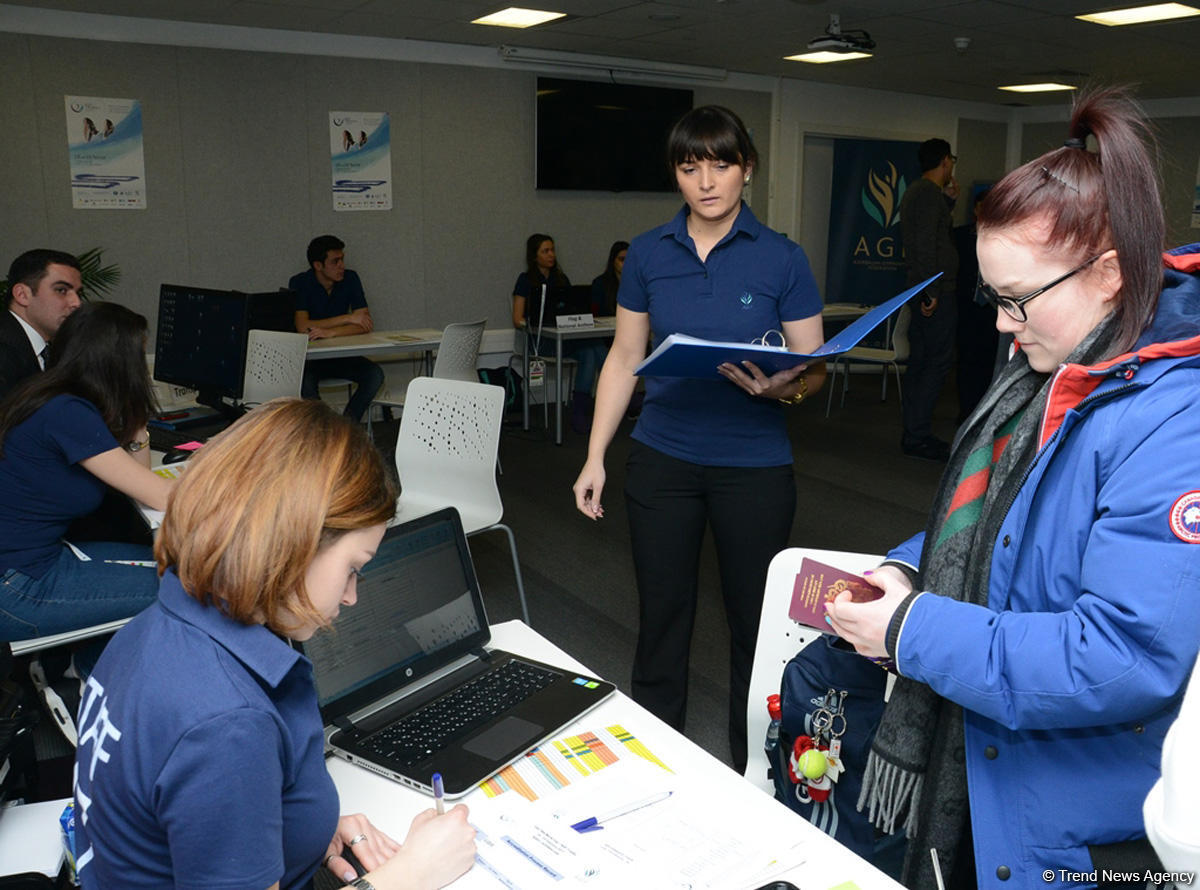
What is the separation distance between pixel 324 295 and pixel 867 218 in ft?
18.0

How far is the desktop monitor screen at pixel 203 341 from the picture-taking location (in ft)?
10.4

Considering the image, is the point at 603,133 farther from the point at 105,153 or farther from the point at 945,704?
the point at 945,704

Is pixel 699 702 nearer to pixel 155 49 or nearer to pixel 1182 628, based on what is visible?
pixel 1182 628

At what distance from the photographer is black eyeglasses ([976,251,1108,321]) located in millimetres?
1049

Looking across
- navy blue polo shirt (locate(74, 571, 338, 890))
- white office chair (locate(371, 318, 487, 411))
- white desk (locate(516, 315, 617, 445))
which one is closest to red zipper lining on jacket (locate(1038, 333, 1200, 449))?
navy blue polo shirt (locate(74, 571, 338, 890))

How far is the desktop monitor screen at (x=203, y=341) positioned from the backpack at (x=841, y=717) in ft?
7.83

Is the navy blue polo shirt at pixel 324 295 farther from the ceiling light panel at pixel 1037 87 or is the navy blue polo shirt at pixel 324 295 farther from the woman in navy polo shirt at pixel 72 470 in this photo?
the ceiling light panel at pixel 1037 87

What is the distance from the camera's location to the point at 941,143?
5523 millimetres

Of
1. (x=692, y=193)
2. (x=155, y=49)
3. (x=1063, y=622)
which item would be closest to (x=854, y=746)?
(x=1063, y=622)

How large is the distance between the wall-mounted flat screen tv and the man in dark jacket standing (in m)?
2.10

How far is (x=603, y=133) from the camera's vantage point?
7.33m

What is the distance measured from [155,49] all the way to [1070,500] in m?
6.18

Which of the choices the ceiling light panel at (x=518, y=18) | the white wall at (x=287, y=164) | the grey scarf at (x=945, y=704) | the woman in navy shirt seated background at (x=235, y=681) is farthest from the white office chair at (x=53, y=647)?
the ceiling light panel at (x=518, y=18)

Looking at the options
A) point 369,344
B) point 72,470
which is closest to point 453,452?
point 72,470
